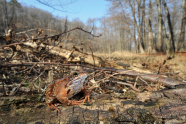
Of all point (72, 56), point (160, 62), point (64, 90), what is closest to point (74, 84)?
point (64, 90)

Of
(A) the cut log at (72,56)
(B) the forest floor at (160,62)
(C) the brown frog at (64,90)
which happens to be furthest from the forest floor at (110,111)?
(A) the cut log at (72,56)

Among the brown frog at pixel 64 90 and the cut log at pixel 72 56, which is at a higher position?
the cut log at pixel 72 56

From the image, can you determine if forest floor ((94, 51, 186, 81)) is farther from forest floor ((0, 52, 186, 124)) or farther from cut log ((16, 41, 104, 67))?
forest floor ((0, 52, 186, 124))

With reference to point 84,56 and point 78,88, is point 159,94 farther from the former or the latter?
point 84,56

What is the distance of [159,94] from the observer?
4.91 ft

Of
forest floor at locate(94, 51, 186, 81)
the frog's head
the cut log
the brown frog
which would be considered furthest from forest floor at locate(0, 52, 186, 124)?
the cut log

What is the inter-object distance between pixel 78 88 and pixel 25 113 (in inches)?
25.1

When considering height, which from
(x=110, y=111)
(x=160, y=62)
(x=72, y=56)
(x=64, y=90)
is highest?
(x=72, y=56)

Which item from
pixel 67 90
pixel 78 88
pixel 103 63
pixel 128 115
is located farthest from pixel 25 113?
pixel 103 63

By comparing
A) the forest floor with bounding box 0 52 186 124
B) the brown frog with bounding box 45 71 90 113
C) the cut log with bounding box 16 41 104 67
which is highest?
the cut log with bounding box 16 41 104 67

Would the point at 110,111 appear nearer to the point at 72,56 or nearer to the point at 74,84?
the point at 74,84

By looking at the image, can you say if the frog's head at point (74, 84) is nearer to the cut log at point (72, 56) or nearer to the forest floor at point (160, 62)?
the forest floor at point (160, 62)

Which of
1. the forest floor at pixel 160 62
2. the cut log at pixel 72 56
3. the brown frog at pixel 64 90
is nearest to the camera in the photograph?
the brown frog at pixel 64 90

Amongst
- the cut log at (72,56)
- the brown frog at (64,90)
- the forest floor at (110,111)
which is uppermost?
the cut log at (72,56)
